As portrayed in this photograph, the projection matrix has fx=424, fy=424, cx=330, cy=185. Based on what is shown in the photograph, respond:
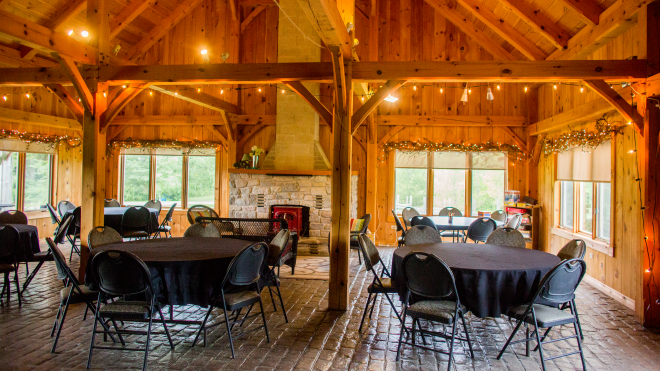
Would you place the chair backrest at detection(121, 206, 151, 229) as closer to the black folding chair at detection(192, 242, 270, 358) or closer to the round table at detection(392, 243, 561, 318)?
the black folding chair at detection(192, 242, 270, 358)

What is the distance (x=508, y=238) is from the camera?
508 centimetres

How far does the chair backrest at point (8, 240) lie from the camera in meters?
4.75

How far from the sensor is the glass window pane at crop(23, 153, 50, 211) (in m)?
9.00

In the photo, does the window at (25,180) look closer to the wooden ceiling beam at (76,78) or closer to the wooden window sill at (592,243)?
the wooden ceiling beam at (76,78)

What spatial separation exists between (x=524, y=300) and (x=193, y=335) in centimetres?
294

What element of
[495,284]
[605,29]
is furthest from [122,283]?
[605,29]

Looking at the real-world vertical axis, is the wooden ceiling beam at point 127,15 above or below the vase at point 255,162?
above

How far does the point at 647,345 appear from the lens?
152 inches

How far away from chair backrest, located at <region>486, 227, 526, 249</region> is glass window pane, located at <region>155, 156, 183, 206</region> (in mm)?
7461

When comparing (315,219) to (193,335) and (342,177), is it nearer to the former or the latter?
(342,177)

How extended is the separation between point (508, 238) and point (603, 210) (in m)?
2.22

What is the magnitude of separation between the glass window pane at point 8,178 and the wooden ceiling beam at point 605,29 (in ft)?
34.2

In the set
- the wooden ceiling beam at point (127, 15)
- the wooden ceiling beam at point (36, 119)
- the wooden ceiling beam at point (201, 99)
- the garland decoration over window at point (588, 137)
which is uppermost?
the wooden ceiling beam at point (127, 15)

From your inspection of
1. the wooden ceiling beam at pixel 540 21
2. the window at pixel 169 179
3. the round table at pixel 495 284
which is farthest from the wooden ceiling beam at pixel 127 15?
the round table at pixel 495 284
